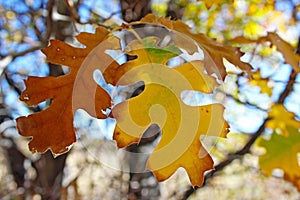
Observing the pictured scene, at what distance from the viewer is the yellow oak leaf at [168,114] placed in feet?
2.12

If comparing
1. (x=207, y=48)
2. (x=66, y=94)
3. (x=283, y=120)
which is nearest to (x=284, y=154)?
(x=283, y=120)

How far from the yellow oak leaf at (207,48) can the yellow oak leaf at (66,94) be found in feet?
0.38

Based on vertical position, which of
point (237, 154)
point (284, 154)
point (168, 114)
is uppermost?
point (168, 114)

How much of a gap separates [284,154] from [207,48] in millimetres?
653

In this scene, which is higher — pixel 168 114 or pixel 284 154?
pixel 168 114

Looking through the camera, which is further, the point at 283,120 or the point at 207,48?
the point at 283,120

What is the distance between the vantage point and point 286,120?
1.25m

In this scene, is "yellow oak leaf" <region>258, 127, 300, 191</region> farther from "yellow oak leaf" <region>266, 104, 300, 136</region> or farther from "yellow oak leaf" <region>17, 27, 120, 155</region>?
"yellow oak leaf" <region>17, 27, 120, 155</region>

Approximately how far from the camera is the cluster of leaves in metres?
0.62

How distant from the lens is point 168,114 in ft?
2.24

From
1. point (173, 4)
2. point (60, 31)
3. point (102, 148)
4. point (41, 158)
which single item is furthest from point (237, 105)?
point (41, 158)

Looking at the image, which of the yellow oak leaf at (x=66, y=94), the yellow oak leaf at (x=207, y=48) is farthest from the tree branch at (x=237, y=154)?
the yellow oak leaf at (x=66, y=94)

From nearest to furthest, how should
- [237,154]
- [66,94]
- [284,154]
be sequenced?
[66,94], [284,154], [237,154]

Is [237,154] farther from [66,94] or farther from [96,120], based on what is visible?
[66,94]
